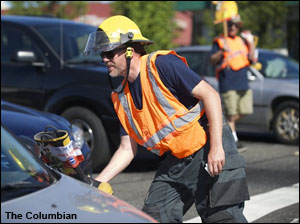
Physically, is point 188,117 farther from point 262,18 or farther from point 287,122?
point 262,18

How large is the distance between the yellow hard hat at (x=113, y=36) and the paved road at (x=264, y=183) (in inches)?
104

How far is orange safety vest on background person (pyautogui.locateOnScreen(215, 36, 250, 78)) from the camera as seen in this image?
35.8 feet

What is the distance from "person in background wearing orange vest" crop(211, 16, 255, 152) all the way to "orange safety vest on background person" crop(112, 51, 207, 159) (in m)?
→ 6.36

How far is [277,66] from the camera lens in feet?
40.1

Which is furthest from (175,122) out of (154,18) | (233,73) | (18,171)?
(154,18)

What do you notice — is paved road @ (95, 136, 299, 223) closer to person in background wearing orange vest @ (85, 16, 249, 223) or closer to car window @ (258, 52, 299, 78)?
car window @ (258, 52, 299, 78)

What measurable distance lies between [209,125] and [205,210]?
1.77ft

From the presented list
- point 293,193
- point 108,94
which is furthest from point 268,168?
point 108,94

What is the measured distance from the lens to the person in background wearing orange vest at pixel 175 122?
434 cm

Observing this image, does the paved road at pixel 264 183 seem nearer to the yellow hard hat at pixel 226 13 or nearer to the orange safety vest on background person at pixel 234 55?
the orange safety vest on background person at pixel 234 55

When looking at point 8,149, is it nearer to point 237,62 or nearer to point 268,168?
point 268,168

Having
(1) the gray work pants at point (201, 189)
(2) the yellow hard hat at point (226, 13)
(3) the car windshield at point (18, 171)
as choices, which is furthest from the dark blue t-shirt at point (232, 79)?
(3) the car windshield at point (18, 171)

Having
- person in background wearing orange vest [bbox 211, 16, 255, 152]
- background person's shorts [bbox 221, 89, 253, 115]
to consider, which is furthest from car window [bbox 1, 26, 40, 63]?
background person's shorts [bbox 221, 89, 253, 115]

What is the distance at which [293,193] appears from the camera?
26.1ft
